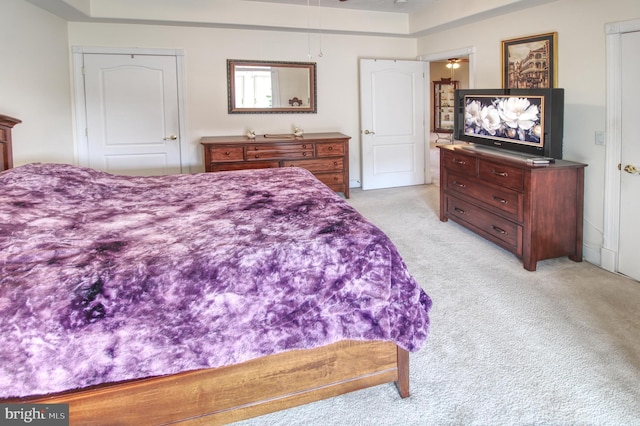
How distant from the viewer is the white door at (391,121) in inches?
252

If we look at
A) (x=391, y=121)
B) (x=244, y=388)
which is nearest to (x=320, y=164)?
(x=391, y=121)

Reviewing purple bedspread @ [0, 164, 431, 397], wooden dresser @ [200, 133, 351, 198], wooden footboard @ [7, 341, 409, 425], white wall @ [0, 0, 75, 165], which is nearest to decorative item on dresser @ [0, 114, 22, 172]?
white wall @ [0, 0, 75, 165]

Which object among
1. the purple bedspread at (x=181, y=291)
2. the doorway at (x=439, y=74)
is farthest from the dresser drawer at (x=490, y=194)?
the purple bedspread at (x=181, y=291)

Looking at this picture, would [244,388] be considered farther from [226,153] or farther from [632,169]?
[226,153]

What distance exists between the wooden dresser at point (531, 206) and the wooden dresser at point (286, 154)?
212cm

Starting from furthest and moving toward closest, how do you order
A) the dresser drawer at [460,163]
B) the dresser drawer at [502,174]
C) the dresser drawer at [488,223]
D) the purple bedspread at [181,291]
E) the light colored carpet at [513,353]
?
the dresser drawer at [460,163] → the dresser drawer at [488,223] → the dresser drawer at [502,174] → the light colored carpet at [513,353] → the purple bedspread at [181,291]

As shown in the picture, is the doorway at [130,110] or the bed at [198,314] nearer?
the bed at [198,314]

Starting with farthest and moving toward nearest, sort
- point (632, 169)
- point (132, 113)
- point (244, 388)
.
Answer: point (132, 113) < point (632, 169) < point (244, 388)

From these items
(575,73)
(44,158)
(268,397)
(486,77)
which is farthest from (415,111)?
(268,397)

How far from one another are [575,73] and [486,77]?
4.41ft

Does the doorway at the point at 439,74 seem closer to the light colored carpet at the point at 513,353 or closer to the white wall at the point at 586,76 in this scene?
the white wall at the point at 586,76

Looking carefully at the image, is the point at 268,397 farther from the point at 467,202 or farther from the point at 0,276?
the point at 467,202

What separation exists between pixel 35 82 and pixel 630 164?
5152 mm

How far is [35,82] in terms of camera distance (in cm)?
409
